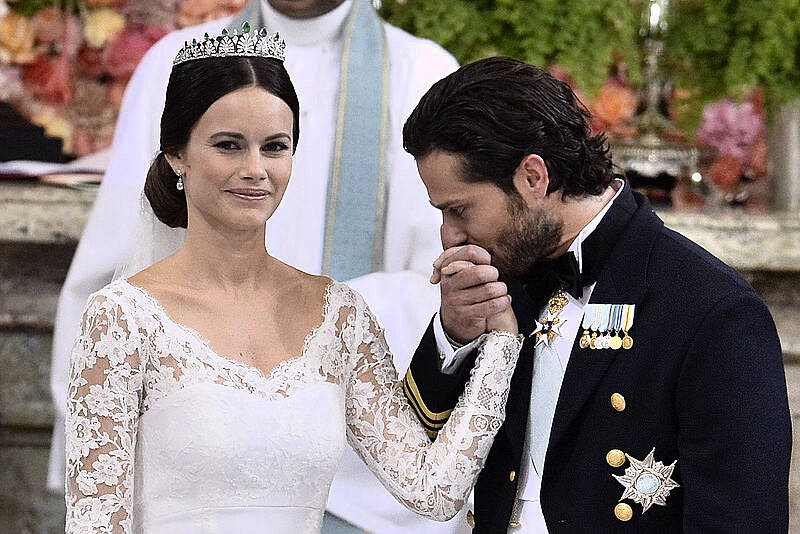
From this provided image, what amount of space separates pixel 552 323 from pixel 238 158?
2.24 ft

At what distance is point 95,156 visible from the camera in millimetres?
4434

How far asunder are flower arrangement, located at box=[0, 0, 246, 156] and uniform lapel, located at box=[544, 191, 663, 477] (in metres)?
2.35

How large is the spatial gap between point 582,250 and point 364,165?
47.3 inches

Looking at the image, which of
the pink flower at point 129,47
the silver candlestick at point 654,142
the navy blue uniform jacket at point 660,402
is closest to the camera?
the navy blue uniform jacket at point 660,402

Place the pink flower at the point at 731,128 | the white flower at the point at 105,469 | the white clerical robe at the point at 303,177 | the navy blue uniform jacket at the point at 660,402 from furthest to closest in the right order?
the pink flower at the point at 731,128 → the white clerical robe at the point at 303,177 → the white flower at the point at 105,469 → the navy blue uniform jacket at the point at 660,402

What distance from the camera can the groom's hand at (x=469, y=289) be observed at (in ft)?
7.94

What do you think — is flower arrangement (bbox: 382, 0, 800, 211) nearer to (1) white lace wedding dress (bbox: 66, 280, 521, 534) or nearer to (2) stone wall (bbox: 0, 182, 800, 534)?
(2) stone wall (bbox: 0, 182, 800, 534)

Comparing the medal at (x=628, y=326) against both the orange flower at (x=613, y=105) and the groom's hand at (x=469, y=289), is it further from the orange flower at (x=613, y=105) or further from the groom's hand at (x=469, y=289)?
the orange flower at (x=613, y=105)

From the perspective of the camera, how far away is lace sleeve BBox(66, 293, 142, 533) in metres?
2.31

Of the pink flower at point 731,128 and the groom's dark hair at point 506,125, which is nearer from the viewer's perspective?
the groom's dark hair at point 506,125

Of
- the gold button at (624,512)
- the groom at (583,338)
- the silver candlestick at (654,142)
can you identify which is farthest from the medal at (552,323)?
the silver candlestick at (654,142)

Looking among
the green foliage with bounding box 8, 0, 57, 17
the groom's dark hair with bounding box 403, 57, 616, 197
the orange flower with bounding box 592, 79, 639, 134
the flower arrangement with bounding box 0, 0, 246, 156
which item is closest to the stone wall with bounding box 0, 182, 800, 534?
the flower arrangement with bounding box 0, 0, 246, 156

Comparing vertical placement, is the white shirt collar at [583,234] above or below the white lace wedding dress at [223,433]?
above

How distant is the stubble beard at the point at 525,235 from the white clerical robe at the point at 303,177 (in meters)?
0.86
